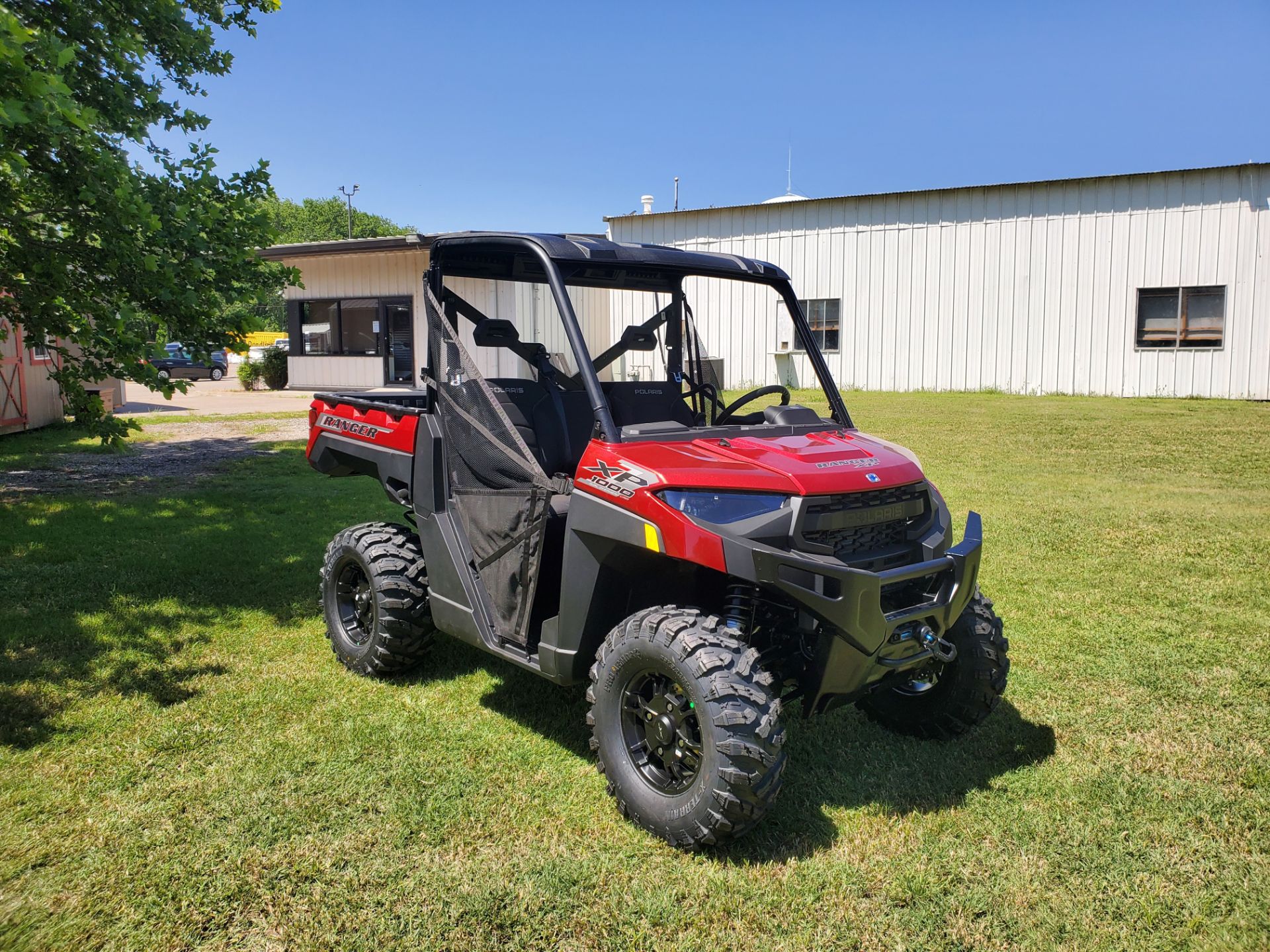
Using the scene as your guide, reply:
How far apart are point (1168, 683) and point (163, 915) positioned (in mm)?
4444

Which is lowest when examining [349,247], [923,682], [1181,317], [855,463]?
[923,682]

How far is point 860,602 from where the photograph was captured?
2.94 metres

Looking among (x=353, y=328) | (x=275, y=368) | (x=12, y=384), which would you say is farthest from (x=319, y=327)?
(x=12, y=384)

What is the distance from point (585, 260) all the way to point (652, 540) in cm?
127

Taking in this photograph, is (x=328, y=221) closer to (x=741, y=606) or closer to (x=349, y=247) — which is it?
(x=349, y=247)

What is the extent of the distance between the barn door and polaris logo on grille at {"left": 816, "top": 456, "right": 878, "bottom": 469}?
49.0ft

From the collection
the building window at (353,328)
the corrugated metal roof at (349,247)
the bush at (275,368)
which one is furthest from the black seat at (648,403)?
the bush at (275,368)

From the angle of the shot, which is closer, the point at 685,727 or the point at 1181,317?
the point at 685,727

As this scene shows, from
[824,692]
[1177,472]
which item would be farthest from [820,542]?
[1177,472]

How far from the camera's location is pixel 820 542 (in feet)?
10.4

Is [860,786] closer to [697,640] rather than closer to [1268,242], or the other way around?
[697,640]

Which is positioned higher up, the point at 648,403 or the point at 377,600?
the point at 648,403

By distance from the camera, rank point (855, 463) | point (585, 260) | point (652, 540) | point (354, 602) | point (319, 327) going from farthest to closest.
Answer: point (319, 327) < point (354, 602) < point (585, 260) < point (855, 463) < point (652, 540)

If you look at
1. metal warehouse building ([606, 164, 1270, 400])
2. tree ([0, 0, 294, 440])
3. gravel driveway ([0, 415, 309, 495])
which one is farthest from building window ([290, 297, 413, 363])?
tree ([0, 0, 294, 440])
